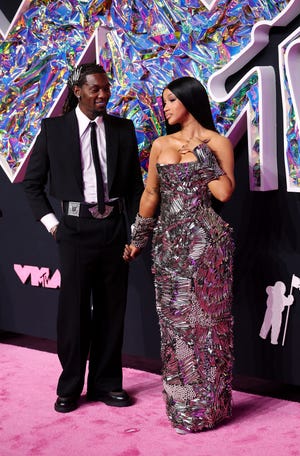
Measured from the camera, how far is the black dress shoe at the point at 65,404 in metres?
3.77

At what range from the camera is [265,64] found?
12.4ft

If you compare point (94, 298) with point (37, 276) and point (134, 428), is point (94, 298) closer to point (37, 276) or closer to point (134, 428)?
point (134, 428)

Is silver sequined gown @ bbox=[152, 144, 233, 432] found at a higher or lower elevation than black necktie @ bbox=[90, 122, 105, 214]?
lower

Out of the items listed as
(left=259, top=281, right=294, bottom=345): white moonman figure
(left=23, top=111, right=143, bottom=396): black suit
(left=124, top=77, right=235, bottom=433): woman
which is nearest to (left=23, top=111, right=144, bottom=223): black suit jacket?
(left=23, top=111, right=143, bottom=396): black suit

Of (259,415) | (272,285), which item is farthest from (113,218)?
(259,415)

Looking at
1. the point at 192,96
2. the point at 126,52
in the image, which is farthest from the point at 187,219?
the point at 126,52

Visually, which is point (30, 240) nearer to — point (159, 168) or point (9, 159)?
point (9, 159)

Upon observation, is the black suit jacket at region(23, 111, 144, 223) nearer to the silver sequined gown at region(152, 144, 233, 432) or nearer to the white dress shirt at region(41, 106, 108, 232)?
the white dress shirt at region(41, 106, 108, 232)

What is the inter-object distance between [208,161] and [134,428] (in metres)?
1.30

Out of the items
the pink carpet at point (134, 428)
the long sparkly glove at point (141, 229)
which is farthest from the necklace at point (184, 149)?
the pink carpet at point (134, 428)

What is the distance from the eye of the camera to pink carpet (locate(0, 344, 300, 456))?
322cm

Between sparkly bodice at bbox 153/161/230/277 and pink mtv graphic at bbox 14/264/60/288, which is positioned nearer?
sparkly bodice at bbox 153/161/230/277

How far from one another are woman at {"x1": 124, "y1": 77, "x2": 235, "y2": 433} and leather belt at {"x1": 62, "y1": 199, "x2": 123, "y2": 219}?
398 mm

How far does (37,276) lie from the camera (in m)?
5.02
